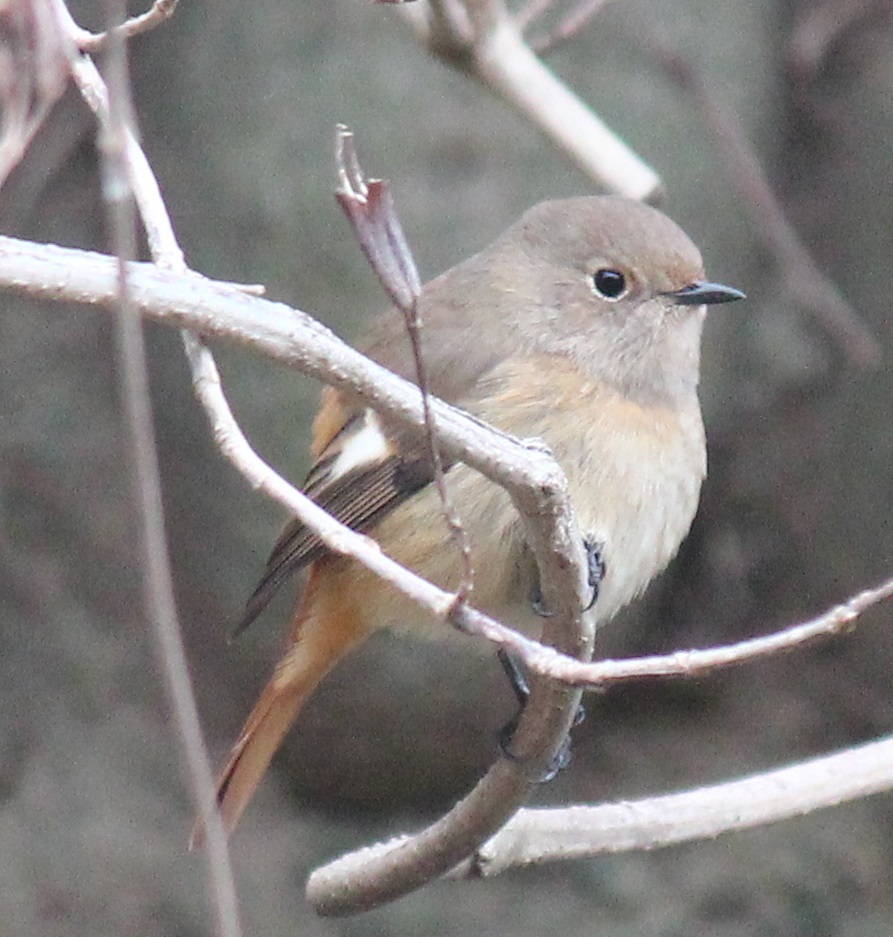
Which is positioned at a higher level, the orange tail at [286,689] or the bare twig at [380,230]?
the bare twig at [380,230]

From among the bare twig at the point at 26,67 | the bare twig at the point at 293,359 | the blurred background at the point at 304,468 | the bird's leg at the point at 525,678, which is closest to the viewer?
the bare twig at the point at 293,359

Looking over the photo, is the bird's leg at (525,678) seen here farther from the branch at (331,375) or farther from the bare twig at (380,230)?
the bare twig at (380,230)

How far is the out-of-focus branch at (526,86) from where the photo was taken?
10.1 feet

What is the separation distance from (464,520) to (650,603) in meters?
1.74

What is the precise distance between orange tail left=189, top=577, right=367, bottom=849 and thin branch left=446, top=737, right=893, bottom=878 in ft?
2.24

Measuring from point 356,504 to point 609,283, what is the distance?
25.4 inches

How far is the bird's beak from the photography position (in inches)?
115

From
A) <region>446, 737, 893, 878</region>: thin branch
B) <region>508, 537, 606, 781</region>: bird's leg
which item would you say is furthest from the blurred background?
<region>446, 737, 893, 878</region>: thin branch

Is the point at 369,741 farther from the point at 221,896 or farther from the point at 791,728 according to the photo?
the point at 221,896

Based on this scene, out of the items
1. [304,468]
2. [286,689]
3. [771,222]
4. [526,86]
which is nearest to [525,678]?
[286,689]

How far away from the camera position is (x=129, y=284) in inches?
63.9

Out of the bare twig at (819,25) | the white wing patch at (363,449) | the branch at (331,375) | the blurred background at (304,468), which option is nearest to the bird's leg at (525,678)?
the branch at (331,375)

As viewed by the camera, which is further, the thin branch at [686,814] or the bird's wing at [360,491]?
the bird's wing at [360,491]

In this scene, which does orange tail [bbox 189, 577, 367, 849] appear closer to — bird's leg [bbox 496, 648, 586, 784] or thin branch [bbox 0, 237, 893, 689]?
bird's leg [bbox 496, 648, 586, 784]
